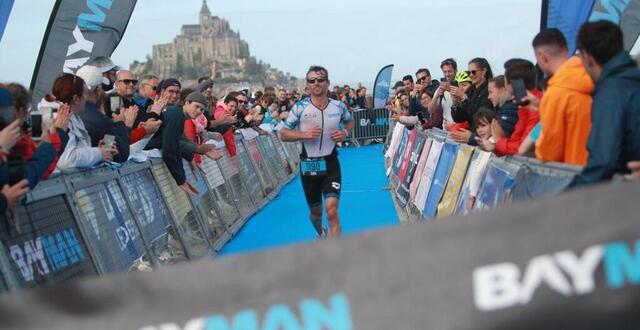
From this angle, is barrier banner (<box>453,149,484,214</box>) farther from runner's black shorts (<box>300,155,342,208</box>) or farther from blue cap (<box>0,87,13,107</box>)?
blue cap (<box>0,87,13,107</box>)

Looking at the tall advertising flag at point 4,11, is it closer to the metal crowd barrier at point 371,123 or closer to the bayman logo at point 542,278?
the bayman logo at point 542,278

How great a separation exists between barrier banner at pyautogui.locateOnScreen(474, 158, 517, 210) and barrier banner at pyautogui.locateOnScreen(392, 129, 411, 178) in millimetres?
9243

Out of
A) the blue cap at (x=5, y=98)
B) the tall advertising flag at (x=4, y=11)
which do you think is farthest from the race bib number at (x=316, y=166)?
the blue cap at (x=5, y=98)

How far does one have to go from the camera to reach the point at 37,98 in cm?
988

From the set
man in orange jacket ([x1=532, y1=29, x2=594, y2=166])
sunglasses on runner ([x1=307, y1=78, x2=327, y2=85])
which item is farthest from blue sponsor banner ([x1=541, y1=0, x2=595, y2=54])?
man in orange jacket ([x1=532, y1=29, x2=594, y2=166])

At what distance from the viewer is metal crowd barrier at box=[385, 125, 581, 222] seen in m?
5.87

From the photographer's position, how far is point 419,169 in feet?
44.3

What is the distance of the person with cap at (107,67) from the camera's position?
1036 cm

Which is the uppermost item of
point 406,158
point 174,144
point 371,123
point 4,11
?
point 4,11

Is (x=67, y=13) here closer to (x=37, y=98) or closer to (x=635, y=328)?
(x=37, y=98)

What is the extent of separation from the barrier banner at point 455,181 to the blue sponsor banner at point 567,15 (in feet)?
4.68

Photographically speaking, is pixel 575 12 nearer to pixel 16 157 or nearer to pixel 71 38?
pixel 16 157

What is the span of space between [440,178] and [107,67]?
4.12 metres

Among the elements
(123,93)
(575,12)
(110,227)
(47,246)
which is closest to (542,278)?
(47,246)
